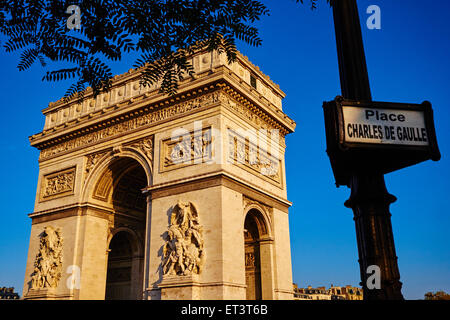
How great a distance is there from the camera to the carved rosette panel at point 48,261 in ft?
63.9

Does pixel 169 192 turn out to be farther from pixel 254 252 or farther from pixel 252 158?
pixel 254 252

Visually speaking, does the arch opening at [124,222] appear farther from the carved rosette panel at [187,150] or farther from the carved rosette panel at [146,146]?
the carved rosette panel at [187,150]

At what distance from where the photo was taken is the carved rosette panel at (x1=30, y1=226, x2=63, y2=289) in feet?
63.9

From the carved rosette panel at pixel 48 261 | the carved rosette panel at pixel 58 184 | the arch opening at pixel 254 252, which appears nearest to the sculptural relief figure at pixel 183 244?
the arch opening at pixel 254 252

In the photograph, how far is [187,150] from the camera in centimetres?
1745

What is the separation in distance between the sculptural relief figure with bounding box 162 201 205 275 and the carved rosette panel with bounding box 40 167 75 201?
23.7 feet

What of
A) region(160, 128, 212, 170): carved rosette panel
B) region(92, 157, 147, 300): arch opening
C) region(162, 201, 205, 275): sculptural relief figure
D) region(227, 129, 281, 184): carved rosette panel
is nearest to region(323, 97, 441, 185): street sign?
region(162, 201, 205, 275): sculptural relief figure

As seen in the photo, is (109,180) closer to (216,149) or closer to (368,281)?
(216,149)

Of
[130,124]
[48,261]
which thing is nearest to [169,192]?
[130,124]

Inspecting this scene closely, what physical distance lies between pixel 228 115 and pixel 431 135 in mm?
15028

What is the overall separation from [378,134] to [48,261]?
2052 centimetres

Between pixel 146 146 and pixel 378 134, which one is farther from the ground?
pixel 146 146

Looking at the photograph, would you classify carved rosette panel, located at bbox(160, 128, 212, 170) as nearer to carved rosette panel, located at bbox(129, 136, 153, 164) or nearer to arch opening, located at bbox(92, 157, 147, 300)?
carved rosette panel, located at bbox(129, 136, 153, 164)

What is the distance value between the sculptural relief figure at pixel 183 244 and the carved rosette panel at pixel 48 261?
667 cm
